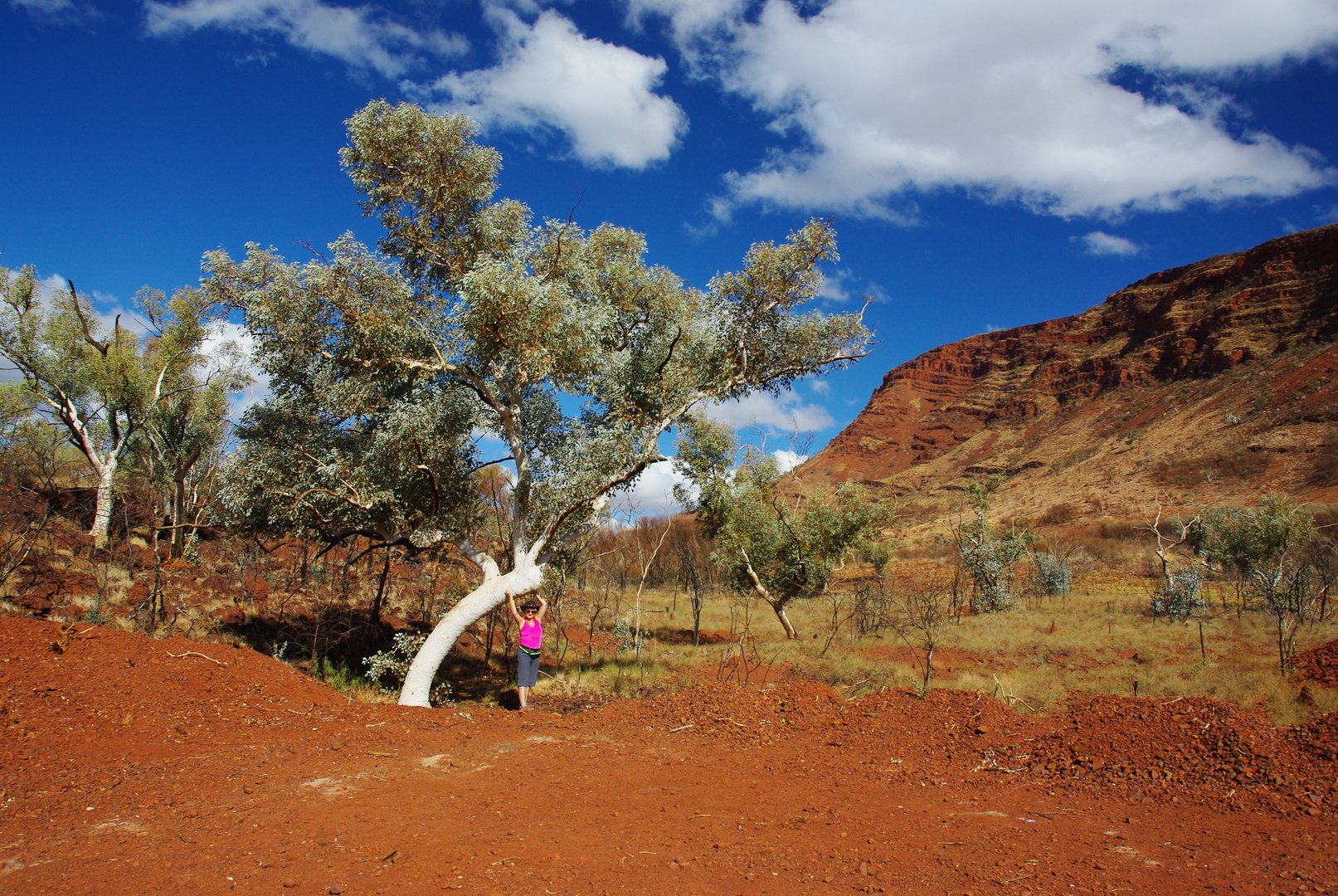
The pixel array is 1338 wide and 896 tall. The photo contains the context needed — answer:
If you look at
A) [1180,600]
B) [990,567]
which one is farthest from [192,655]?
[990,567]

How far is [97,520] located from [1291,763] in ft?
75.9

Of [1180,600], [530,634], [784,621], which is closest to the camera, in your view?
[530,634]

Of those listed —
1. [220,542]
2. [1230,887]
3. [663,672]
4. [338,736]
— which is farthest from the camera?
[220,542]

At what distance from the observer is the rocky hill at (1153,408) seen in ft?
153

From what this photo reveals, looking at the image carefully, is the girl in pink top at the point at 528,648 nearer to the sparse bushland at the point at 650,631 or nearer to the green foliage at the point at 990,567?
the sparse bushland at the point at 650,631

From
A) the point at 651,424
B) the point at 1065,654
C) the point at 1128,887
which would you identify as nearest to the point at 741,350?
the point at 651,424

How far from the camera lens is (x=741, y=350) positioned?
1095cm

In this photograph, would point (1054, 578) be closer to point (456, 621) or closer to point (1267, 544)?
point (1267, 544)

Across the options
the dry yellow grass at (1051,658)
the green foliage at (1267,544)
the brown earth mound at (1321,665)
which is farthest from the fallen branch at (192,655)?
the green foliage at (1267,544)

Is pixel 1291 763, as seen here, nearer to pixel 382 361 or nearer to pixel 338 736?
pixel 338 736

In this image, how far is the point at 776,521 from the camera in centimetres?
1797

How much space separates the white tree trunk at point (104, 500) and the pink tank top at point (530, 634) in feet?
45.5

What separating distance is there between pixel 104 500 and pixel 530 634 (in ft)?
52.2

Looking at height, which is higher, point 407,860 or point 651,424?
point 651,424
